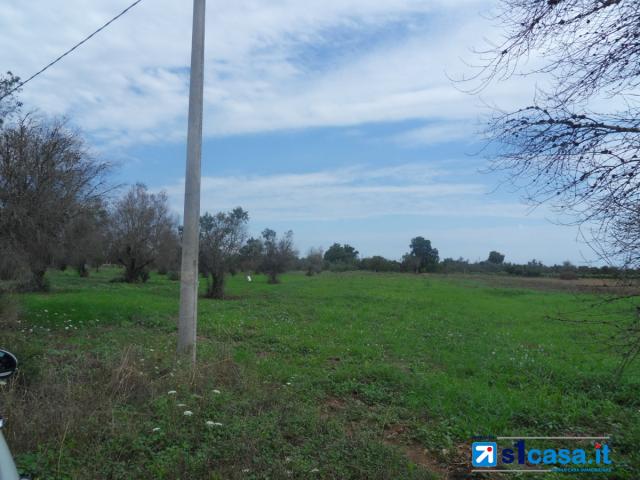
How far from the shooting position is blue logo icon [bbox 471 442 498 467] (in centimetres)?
447

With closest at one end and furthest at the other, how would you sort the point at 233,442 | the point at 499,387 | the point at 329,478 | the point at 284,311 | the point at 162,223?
the point at 329,478, the point at 233,442, the point at 499,387, the point at 284,311, the point at 162,223

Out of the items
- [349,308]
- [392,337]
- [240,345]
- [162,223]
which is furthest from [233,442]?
[162,223]

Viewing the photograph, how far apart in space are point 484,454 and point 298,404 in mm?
2227

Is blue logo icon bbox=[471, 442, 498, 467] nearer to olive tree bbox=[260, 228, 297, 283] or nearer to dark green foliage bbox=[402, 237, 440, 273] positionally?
olive tree bbox=[260, 228, 297, 283]

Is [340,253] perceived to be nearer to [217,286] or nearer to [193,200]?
[217,286]

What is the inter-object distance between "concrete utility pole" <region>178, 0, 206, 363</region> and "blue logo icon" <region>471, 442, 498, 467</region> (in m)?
4.69

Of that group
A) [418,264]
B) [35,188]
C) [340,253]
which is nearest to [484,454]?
[35,188]

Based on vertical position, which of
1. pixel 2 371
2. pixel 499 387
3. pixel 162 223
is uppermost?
pixel 162 223

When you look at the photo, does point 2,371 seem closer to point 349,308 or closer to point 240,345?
point 240,345

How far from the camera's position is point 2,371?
2836 millimetres

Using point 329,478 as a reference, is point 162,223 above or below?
above

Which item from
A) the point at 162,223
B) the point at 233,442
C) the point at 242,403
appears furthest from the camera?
the point at 162,223

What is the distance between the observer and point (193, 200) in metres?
8.03

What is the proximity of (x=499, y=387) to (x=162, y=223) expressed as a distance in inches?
1368
